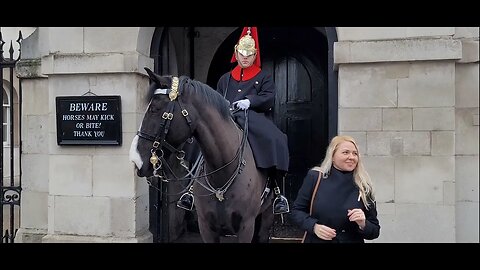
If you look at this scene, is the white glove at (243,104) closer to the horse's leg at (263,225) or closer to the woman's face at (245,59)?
the woman's face at (245,59)

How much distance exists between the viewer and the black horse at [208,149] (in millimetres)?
3354

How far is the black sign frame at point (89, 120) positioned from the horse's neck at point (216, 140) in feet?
8.00

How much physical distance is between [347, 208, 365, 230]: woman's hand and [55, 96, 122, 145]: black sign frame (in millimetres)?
3665

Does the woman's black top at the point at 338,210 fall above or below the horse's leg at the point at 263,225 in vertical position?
above

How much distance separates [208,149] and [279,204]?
1241mm

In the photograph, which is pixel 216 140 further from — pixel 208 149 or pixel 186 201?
pixel 186 201

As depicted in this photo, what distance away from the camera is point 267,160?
4.12 m

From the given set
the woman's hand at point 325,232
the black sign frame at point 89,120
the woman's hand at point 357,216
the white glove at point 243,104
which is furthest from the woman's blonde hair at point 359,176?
the black sign frame at point 89,120

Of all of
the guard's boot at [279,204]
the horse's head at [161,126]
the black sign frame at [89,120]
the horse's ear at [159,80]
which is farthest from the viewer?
the black sign frame at [89,120]

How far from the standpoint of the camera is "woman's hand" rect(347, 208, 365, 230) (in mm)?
2883

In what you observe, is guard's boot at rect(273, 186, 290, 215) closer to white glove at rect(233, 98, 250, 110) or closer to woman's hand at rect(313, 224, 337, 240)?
white glove at rect(233, 98, 250, 110)

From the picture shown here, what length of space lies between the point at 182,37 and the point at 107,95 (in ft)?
8.61

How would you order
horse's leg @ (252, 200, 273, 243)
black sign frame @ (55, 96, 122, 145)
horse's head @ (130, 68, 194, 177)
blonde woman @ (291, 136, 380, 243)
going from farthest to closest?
1. black sign frame @ (55, 96, 122, 145)
2. horse's leg @ (252, 200, 273, 243)
3. horse's head @ (130, 68, 194, 177)
4. blonde woman @ (291, 136, 380, 243)

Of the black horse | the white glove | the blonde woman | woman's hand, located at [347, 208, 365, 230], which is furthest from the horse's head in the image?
woman's hand, located at [347, 208, 365, 230]
